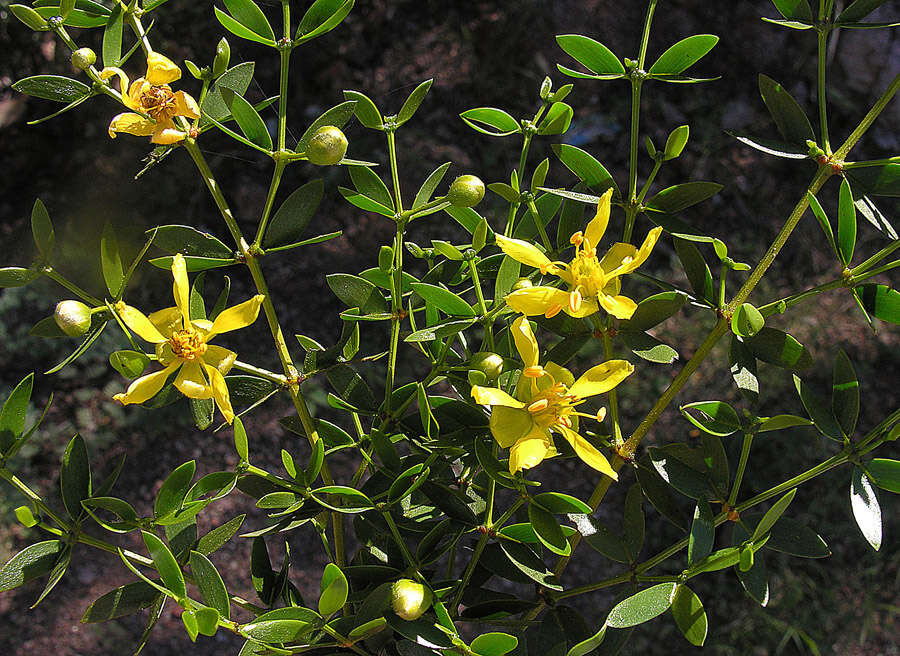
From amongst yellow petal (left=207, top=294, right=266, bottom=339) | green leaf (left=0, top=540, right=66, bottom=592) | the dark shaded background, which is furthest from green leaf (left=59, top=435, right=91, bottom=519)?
the dark shaded background

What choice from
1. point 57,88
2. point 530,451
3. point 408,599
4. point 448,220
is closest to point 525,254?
point 530,451

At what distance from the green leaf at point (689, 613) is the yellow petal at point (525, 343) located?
179 mm

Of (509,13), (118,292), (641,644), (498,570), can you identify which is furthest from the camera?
(509,13)

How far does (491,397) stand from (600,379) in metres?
0.09

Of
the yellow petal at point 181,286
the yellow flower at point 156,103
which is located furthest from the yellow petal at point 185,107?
the yellow petal at point 181,286

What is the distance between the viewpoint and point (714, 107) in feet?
7.14

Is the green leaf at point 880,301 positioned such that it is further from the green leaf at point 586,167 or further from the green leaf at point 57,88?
the green leaf at point 57,88

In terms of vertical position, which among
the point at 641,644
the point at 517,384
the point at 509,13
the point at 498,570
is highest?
the point at 517,384

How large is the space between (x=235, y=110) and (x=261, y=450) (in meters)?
1.32

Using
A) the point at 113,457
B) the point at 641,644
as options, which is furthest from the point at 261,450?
the point at 641,644

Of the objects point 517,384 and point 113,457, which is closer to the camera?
point 517,384

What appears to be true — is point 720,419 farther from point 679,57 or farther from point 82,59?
point 82,59

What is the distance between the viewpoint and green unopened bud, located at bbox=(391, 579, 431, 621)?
19.8 inches

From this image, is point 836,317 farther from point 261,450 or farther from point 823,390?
point 261,450
